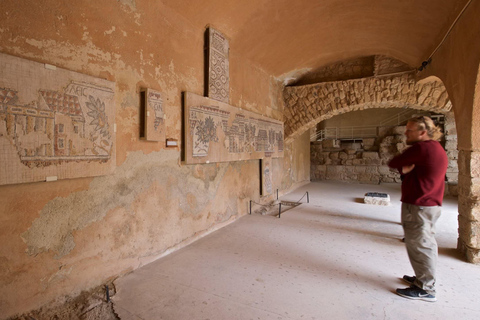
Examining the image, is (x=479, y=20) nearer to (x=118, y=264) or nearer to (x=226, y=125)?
(x=226, y=125)

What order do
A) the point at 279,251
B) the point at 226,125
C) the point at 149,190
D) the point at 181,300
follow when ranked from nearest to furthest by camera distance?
1. the point at 181,300
2. the point at 149,190
3. the point at 279,251
4. the point at 226,125

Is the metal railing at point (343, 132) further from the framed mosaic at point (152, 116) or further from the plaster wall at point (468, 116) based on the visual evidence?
the framed mosaic at point (152, 116)

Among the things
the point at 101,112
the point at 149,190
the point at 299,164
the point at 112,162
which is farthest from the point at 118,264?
the point at 299,164

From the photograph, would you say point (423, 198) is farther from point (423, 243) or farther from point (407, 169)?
point (423, 243)

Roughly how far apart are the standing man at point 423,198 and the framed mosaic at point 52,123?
285cm

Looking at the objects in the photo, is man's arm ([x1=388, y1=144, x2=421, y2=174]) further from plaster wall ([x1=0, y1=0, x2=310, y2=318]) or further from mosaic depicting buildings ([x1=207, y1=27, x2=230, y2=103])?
mosaic depicting buildings ([x1=207, y1=27, x2=230, y2=103])

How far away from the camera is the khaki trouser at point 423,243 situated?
2234 mm

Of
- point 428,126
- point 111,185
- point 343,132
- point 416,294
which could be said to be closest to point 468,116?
point 428,126

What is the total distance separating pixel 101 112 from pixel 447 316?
3497 mm

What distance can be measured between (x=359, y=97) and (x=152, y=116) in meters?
5.31

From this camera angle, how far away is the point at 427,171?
2.23m

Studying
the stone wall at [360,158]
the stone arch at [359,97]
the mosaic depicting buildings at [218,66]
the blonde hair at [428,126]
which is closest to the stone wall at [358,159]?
the stone wall at [360,158]

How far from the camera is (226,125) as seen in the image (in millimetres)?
4258

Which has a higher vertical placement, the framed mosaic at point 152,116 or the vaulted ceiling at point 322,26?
Answer: the vaulted ceiling at point 322,26
